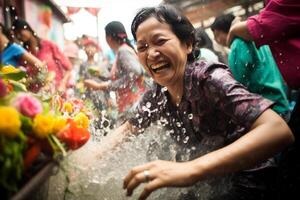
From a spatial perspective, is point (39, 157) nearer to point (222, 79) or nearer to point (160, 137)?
point (222, 79)

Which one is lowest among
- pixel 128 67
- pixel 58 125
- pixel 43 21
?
pixel 43 21

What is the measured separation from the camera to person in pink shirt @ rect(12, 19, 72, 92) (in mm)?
4143

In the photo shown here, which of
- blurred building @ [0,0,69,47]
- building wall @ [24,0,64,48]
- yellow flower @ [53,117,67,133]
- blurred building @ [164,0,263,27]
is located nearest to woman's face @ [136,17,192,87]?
yellow flower @ [53,117,67,133]

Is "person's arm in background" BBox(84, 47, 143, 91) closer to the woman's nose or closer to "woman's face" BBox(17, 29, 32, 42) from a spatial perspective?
"woman's face" BBox(17, 29, 32, 42)

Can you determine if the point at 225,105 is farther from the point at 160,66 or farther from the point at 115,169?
the point at 115,169

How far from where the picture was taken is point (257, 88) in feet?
8.87

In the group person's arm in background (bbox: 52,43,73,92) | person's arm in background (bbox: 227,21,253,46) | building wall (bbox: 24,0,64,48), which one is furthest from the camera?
building wall (bbox: 24,0,64,48)

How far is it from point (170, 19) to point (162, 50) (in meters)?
0.21

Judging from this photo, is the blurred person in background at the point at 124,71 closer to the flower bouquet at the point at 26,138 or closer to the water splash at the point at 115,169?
the water splash at the point at 115,169

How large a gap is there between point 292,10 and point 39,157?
5.25ft

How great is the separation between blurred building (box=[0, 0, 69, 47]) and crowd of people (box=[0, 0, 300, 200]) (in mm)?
4754

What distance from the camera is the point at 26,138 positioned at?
1020 millimetres

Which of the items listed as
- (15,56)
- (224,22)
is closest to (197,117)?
(224,22)

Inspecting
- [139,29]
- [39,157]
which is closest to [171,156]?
[139,29]
